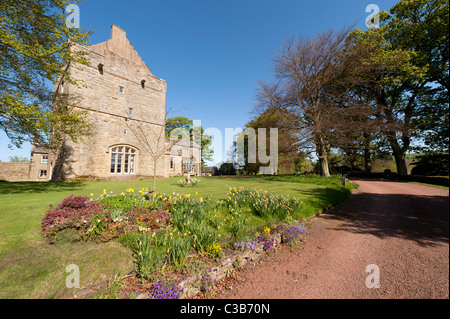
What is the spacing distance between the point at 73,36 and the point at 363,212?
57.6ft

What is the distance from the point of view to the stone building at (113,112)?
15.7 meters

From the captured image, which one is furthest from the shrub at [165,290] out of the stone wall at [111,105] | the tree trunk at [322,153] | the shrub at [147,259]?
the tree trunk at [322,153]

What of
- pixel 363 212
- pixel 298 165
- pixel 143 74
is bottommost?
pixel 363 212

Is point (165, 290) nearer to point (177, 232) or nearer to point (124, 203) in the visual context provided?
point (177, 232)

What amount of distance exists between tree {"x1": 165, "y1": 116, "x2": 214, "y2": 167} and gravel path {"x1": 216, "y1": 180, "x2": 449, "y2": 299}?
35502 mm

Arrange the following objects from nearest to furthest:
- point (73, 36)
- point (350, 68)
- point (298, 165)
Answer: point (73, 36)
point (350, 68)
point (298, 165)

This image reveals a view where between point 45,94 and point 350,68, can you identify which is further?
point 350,68

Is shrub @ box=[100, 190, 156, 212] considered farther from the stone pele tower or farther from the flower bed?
the stone pele tower

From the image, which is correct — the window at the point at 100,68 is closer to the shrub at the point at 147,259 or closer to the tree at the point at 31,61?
the tree at the point at 31,61

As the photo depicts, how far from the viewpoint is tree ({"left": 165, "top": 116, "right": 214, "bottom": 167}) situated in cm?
3919

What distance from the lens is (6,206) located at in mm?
6324
